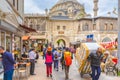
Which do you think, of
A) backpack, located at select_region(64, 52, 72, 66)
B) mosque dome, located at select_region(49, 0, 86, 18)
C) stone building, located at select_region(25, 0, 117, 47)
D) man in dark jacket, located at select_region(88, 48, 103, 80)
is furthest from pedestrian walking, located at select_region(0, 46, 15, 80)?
mosque dome, located at select_region(49, 0, 86, 18)

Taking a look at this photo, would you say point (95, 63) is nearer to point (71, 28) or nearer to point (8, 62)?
point (8, 62)

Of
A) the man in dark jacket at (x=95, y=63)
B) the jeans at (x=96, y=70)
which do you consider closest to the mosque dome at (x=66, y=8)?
the man in dark jacket at (x=95, y=63)

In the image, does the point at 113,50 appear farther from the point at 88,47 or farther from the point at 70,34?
the point at 70,34

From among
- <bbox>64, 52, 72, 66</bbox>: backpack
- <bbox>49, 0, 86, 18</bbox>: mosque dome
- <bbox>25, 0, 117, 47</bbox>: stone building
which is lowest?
<bbox>64, 52, 72, 66</bbox>: backpack

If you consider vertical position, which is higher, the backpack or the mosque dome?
the mosque dome

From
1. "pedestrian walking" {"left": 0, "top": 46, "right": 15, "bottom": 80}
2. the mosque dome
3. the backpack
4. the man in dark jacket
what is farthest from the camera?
the mosque dome

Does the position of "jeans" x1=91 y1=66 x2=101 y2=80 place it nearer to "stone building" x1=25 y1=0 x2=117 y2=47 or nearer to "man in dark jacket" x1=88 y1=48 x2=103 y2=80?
"man in dark jacket" x1=88 y1=48 x2=103 y2=80

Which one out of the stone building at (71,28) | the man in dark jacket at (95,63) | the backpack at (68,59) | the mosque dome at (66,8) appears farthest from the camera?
the mosque dome at (66,8)

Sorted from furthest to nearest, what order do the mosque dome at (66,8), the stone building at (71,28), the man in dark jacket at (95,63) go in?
the mosque dome at (66,8) → the stone building at (71,28) → the man in dark jacket at (95,63)

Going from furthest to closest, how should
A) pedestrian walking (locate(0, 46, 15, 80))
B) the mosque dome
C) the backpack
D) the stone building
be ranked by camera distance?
1. the mosque dome
2. the stone building
3. the backpack
4. pedestrian walking (locate(0, 46, 15, 80))

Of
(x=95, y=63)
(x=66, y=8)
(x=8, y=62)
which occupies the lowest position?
(x=95, y=63)

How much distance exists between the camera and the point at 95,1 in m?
63.9

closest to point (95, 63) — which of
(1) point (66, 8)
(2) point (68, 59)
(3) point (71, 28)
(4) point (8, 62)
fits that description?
(2) point (68, 59)

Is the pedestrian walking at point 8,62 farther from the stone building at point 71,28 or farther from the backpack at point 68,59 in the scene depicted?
the stone building at point 71,28
